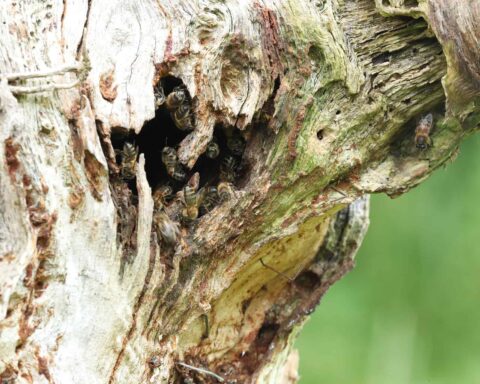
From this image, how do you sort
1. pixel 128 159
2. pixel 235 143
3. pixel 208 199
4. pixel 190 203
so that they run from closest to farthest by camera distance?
pixel 128 159
pixel 190 203
pixel 208 199
pixel 235 143

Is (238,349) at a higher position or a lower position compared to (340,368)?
higher

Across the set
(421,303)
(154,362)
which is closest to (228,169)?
(154,362)

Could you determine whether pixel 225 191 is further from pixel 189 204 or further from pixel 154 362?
pixel 154 362

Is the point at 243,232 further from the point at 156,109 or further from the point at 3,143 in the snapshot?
the point at 3,143

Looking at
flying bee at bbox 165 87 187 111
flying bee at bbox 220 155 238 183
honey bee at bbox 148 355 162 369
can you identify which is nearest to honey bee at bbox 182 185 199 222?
flying bee at bbox 220 155 238 183

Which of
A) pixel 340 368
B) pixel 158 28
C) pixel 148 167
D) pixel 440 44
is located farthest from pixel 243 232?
pixel 340 368

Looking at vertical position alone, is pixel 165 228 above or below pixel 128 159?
below
